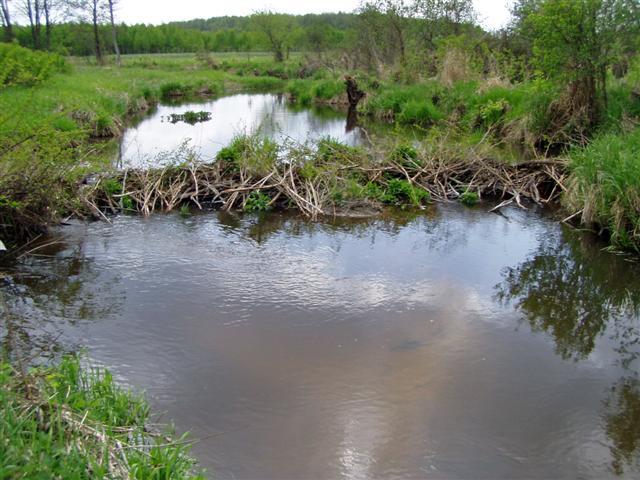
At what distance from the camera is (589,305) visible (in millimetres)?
7340

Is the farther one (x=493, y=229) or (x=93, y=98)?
(x=93, y=98)

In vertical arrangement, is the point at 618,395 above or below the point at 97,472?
below

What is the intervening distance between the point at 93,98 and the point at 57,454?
19.6 m

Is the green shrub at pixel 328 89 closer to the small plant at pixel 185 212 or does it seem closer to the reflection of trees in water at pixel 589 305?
the small plant at pixel 185 212

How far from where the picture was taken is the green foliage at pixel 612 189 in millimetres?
8586

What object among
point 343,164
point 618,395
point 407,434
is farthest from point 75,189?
point 618,395

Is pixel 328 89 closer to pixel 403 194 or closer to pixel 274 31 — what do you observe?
pixel 403 194

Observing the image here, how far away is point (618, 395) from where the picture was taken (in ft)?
17.7

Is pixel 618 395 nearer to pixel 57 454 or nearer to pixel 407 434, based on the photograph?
pixel 407 434

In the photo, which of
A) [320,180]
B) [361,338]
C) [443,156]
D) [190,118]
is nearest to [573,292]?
[361,338]

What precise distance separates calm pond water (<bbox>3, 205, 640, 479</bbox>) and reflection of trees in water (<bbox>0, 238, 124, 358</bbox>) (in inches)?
1.3

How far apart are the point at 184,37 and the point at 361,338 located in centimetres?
9780

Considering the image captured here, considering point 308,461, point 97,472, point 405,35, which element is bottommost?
point 308,461

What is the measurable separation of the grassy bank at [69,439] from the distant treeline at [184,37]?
3614cm
